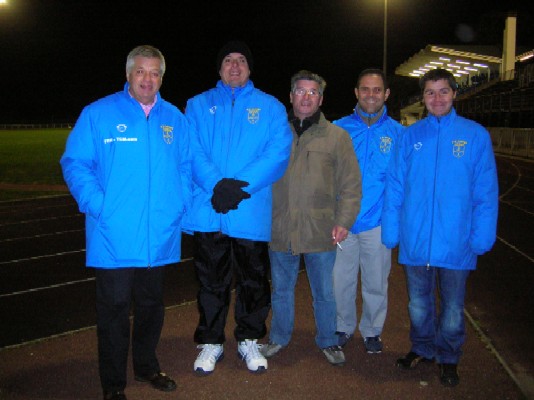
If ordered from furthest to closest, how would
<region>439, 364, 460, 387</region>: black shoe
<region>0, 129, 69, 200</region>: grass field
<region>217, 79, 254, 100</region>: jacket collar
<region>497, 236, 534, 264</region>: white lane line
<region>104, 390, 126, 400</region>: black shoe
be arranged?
<region>0, 129, 69, 200</region>: grass field < <region>497, 236, 534, 264</region>: white lane line < <region>217, 79, 254, 100</region>: jacket collar < <region>439, 364, 460, 387</region>: black shoe < <region>104, 390, 126, 400</region>: black shoe

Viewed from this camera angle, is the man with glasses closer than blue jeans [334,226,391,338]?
Yes

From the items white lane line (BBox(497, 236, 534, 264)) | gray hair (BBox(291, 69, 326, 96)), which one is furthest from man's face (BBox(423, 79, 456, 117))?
white lane line (BBox(497, 236, 534, 264))

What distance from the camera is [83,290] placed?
20.8 ft

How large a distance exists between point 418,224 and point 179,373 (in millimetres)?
2133

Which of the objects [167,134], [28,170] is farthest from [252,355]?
[28,170]

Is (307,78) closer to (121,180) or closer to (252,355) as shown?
(121,180)

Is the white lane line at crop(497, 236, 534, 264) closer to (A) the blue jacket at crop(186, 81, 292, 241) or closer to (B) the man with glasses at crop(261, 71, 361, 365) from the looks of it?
(B) the man with glasses at crop(261, 71, 361, 365)

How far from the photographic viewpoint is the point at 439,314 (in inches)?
159

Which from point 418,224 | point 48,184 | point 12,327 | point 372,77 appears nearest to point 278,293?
point 418,224

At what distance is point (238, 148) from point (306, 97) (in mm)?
715

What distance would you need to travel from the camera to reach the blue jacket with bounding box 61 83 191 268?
3.39 metres

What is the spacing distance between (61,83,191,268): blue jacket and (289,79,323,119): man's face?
44.5 inches

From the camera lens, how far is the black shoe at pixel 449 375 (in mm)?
3764

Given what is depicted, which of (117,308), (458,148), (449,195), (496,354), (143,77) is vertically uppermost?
(143,77)
